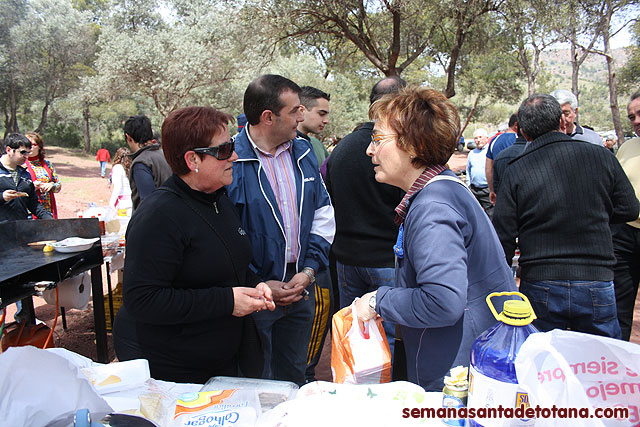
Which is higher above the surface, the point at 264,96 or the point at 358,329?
the point at 264,96

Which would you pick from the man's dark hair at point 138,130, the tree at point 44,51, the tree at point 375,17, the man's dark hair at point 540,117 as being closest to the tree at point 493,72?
the tree at point 375,17

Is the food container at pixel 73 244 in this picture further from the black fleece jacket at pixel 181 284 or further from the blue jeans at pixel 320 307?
the blue jeans at pixel 320 307

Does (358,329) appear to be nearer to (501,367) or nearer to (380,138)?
(501,367)

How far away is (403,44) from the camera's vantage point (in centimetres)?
1455

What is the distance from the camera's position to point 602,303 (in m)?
2.37

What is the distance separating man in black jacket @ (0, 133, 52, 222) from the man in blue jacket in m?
3.49

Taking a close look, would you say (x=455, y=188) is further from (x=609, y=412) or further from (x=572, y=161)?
(x=572, y=161)

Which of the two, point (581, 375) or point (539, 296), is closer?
point (581, 375)

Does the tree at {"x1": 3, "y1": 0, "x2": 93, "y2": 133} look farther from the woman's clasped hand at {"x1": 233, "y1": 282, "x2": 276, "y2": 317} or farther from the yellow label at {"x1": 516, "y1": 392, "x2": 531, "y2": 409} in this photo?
the yellow label at {"x1": 516, "y1": 392, "x2": 531, "y2": 409}

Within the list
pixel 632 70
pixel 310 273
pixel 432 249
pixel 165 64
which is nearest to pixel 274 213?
pixel 310 273

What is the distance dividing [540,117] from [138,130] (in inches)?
148

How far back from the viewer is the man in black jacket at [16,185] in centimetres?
468

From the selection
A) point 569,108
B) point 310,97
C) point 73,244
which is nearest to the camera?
point 73,244

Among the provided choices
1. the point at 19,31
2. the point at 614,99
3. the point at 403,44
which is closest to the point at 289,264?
the point at 403,44
